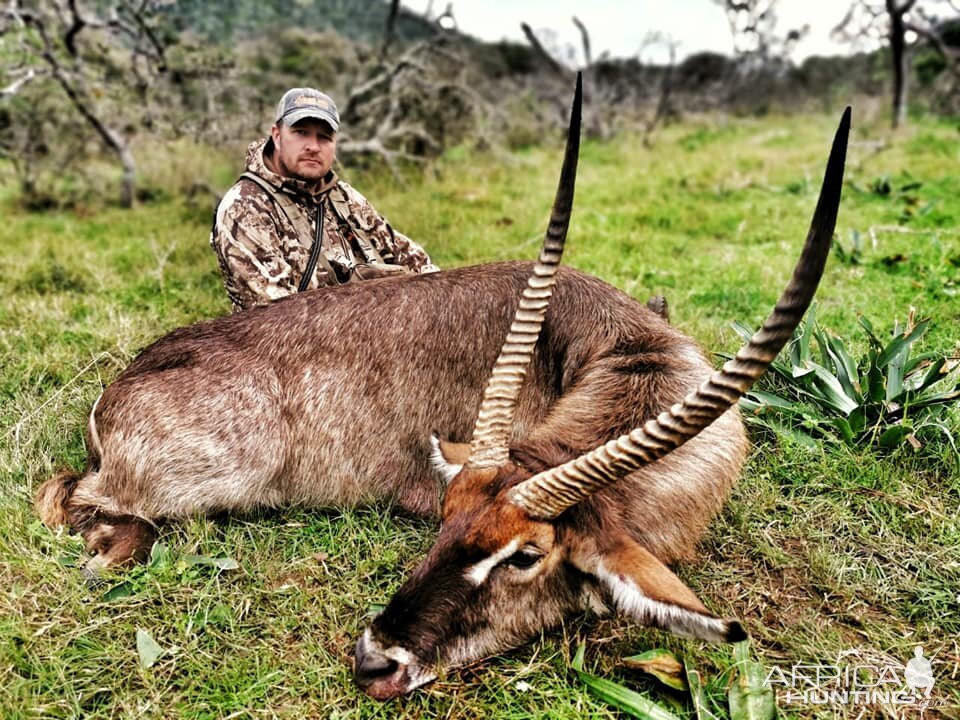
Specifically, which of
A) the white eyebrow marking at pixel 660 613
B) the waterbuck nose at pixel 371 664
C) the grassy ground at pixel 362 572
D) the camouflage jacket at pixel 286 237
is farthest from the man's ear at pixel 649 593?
the camouflage jacket at pixel 286 237

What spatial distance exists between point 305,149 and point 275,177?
0.93 feet

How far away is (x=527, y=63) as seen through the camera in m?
29.4

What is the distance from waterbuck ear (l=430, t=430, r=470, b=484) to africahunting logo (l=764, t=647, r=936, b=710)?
1.42 meters

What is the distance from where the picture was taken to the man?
4.52 metres

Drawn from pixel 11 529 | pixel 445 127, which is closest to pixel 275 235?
pixel 11 529

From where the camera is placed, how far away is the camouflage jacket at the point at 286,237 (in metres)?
4.50

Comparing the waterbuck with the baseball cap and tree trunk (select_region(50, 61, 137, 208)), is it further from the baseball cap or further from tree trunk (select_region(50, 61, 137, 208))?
tree trunk (select_region(50, 61, 137, 208))

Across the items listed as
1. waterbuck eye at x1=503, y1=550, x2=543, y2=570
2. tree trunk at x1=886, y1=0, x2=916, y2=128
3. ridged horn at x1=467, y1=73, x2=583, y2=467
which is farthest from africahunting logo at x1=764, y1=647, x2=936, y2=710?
tree trunk at x1=886, y1=0, x2=916, y2=128

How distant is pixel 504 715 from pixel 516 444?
1.01 metres

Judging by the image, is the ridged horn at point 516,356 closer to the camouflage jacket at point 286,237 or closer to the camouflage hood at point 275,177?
the camouflage jacket at point 286,237

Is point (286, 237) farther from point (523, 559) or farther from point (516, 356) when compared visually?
point (523, 559)

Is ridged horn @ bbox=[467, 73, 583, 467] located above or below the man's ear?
above

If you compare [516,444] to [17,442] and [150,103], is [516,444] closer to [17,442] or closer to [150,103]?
[17,442]

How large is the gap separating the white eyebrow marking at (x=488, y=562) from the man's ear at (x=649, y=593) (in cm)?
26
